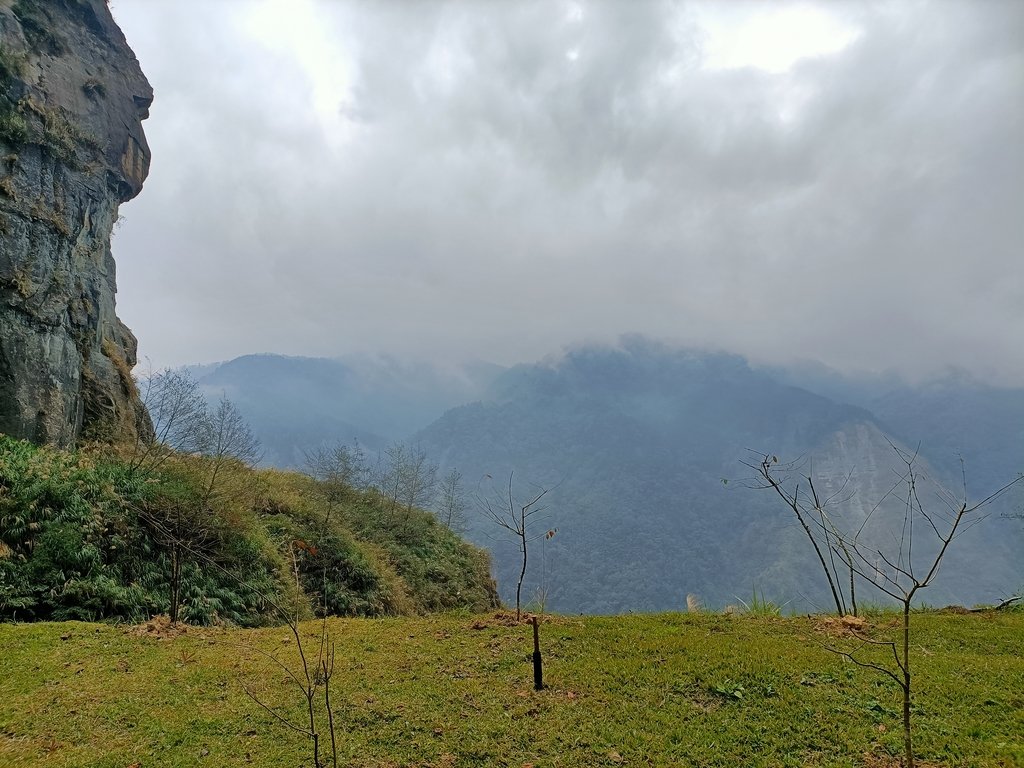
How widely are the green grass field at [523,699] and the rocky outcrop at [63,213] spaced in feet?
33.6

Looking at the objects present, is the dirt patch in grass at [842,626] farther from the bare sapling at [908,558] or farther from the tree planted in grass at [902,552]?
the bare sapling at [908,558]

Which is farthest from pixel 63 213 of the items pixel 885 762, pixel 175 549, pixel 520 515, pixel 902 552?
pixel 902 552

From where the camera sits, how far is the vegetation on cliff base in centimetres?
1165

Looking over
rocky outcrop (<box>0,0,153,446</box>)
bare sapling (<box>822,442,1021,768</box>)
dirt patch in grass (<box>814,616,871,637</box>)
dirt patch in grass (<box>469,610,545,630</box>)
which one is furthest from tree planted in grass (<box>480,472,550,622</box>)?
rocky outcrop (<box>0,0,153,446</box>)

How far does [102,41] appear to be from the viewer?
24734 mm

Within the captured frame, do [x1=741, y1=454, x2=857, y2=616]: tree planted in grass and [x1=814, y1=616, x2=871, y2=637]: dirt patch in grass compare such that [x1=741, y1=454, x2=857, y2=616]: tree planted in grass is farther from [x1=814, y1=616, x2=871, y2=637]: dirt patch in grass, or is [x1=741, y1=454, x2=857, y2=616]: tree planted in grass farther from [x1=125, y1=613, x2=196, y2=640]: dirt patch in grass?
[x1=125, y1=613, x2=196, y2=640]: dirt patch in grass

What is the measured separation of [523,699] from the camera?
24.1ft

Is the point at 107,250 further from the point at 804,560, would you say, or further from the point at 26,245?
the point at 804,560

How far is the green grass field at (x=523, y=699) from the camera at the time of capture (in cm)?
597

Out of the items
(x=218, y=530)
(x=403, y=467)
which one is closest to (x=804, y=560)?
(x=403, y=467)

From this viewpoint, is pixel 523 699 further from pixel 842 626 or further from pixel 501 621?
pixel 842 626

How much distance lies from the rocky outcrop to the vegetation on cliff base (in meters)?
2.35

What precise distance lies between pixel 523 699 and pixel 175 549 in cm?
813

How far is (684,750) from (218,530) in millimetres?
14356
